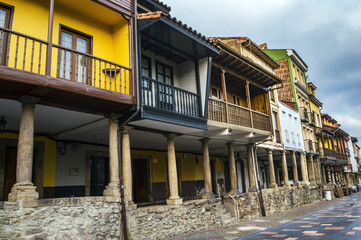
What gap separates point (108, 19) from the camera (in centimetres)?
880

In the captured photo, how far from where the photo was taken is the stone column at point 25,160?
6125mm

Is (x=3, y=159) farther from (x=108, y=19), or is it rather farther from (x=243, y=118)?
(x=243, y=118)

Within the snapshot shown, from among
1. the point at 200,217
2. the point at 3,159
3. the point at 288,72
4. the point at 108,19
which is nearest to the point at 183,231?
the point at 200,217

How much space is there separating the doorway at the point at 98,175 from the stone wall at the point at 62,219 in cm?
395

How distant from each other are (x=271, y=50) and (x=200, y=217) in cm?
2111

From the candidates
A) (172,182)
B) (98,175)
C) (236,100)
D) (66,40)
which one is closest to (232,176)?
(172,182)

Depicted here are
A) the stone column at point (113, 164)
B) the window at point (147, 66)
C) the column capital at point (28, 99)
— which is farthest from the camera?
the window at point (147, 66)

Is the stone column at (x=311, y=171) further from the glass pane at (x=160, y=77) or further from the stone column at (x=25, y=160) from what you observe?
the stone column at (x=25, y=160)

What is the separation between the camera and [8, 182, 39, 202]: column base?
6.05 meters

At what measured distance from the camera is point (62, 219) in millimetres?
6582

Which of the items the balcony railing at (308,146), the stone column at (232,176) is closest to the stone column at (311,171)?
the balcony railing at (308,146)

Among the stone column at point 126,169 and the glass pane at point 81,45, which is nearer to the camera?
the stone column at point 126,169

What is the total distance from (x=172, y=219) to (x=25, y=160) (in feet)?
16.3

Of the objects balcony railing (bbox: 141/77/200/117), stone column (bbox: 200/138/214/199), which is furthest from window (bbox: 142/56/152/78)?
stone column (bbox: 200/138/214/199)
